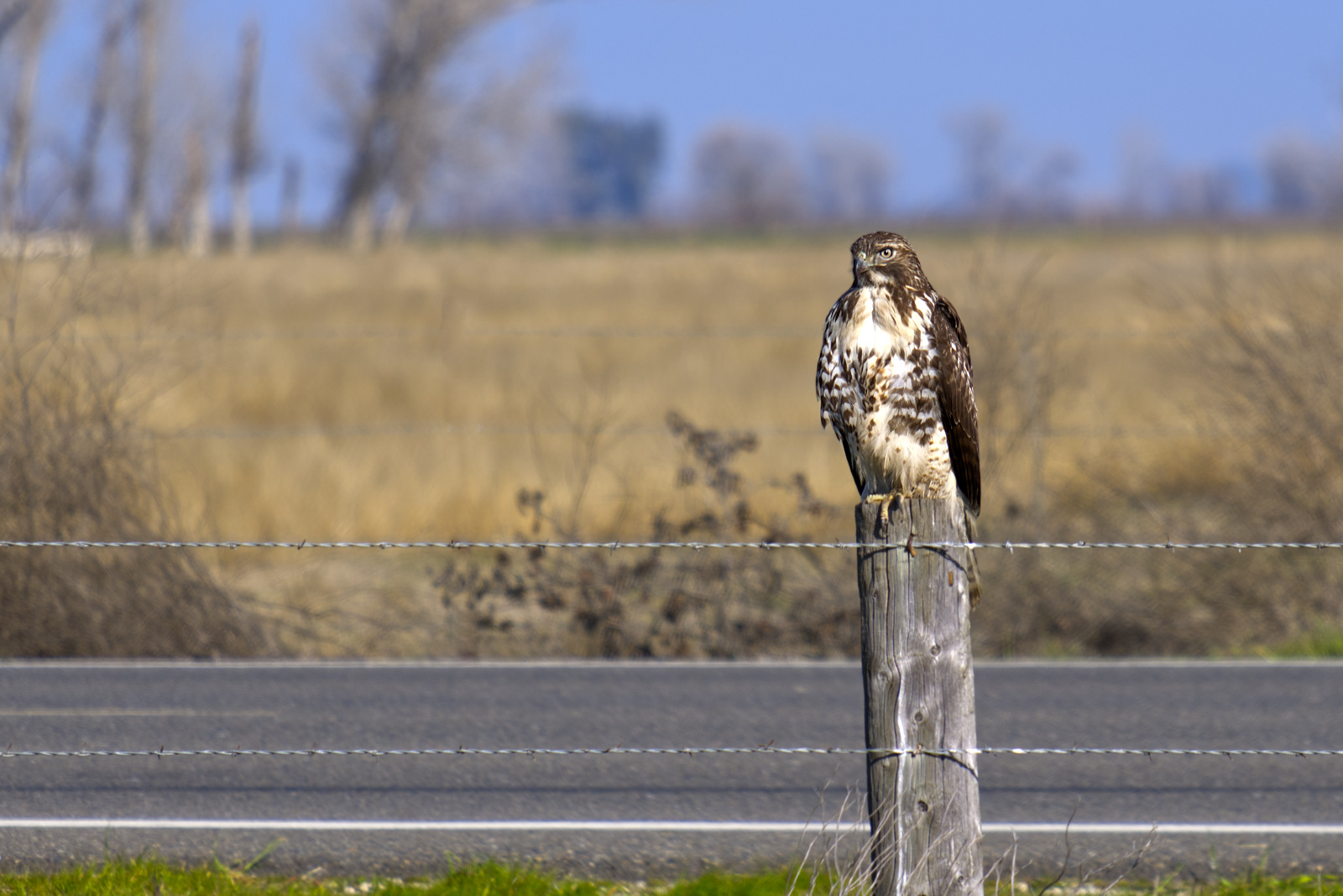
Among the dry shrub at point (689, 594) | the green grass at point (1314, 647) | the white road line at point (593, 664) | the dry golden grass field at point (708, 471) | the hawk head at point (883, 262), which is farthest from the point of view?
the dry golden grass field at point (708, 471)

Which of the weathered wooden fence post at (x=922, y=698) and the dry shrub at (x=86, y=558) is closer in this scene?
the weathered wooden fence post at (x=922, y=698)

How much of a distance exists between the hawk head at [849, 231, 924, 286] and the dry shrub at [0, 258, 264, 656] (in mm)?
4609

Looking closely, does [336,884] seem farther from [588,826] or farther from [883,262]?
[883,262]

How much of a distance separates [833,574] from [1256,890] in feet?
14.6

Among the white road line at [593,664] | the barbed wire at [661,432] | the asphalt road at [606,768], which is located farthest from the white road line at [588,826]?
the barbed wire at [661,432]

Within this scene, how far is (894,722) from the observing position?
340cm

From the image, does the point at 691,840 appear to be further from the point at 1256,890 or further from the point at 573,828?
the point at 1256,890

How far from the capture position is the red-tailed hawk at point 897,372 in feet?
14.4

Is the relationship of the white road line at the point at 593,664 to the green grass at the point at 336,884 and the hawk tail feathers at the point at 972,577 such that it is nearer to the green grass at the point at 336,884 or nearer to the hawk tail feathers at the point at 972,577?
the green grass at the point at 336,884

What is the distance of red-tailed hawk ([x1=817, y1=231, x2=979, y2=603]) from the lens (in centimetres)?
438

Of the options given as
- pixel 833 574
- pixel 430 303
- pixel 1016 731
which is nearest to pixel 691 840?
pixel 1016 731

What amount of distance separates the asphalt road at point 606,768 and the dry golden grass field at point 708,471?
0.91 m

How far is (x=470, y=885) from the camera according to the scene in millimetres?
4164

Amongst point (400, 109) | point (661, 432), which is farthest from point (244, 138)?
point (661, 432)
